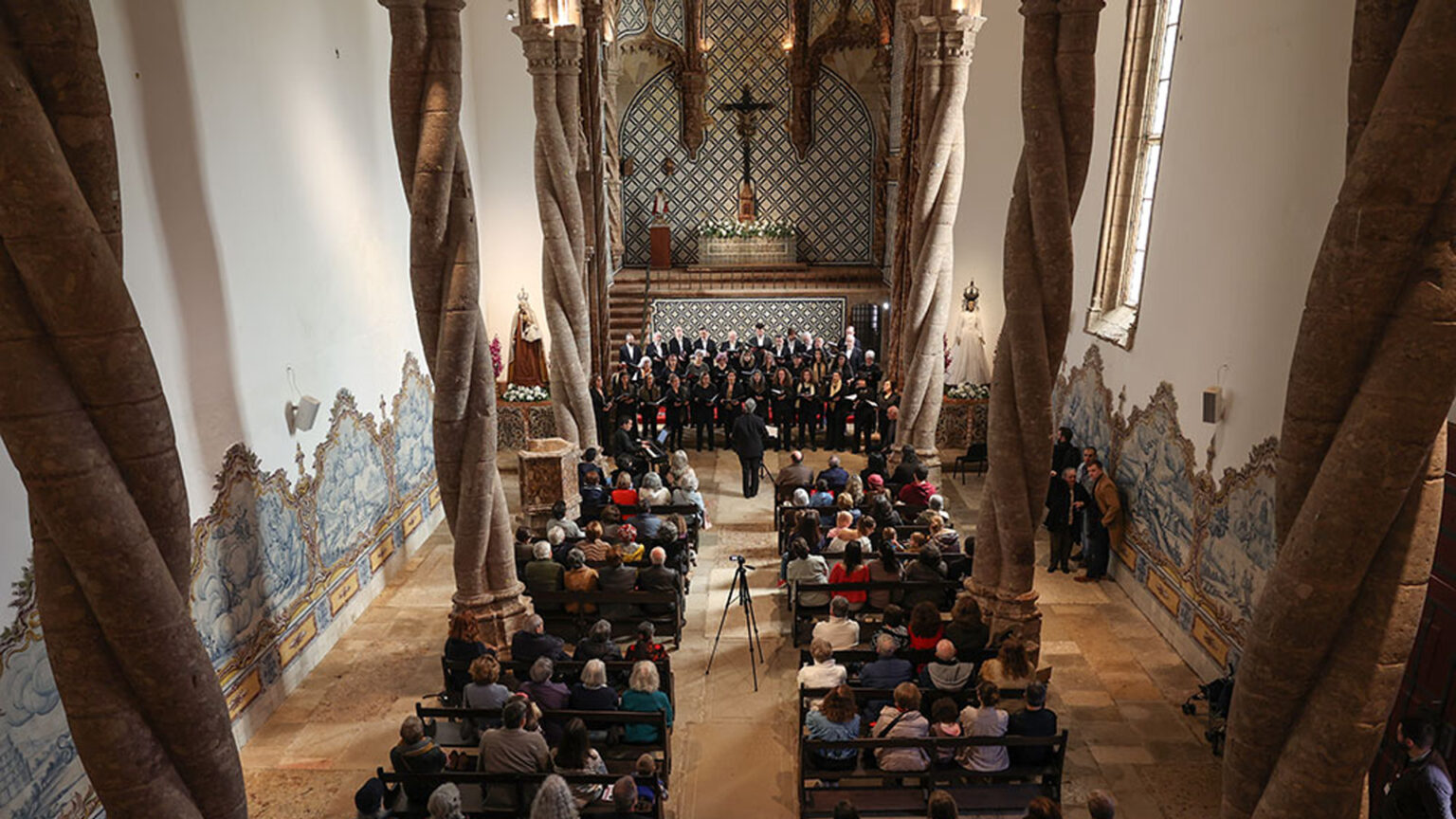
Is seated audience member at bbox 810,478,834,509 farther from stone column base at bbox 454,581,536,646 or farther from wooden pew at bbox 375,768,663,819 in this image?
wooden pew at bbox 375,768,663,819

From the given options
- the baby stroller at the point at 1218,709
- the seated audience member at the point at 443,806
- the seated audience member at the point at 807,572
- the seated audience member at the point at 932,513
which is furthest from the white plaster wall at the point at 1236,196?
the seated audience member at the point at 443,806

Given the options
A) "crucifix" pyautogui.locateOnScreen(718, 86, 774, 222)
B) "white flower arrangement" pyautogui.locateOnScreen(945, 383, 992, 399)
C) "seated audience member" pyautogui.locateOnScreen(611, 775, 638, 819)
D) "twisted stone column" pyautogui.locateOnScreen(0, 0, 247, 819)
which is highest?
"crucifix" pyautogui.locateOnScreen(718, 86, 774, 222)

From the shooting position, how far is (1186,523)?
A: 8242 millimetres

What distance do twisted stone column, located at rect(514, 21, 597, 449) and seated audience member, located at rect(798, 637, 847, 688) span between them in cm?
578

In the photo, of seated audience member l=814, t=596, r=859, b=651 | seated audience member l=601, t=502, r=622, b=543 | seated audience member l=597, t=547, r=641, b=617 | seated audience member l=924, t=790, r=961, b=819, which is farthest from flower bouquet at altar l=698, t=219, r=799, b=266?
seated audience member l=924, t=790, r=961, b=819

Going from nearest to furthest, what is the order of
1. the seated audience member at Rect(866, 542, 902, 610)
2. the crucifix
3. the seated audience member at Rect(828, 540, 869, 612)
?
the seated audience member at Rect(828, 540, 869, 612)
the seated audience member at Rect(866, 542, 902, 610)
the crucifix

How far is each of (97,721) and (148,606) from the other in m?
0.53

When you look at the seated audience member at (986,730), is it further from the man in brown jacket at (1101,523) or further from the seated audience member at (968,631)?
the man in brown jacket at (1101,523)

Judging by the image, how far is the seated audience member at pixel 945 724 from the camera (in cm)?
572

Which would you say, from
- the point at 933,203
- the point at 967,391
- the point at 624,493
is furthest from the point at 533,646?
the point at 967,391

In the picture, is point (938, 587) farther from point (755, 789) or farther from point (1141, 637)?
point (755, 789)

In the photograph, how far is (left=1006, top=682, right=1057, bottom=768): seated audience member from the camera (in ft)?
18.6

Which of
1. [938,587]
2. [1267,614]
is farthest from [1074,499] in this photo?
[1267,614]

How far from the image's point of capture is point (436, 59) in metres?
6.85
